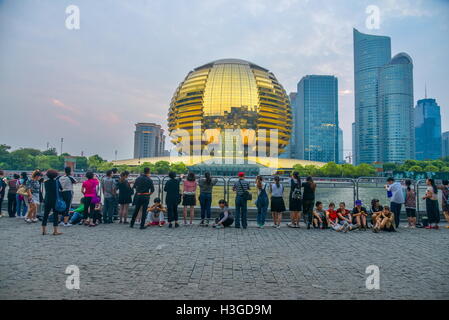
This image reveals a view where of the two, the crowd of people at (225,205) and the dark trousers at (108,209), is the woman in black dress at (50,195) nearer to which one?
the crowd of people at (225,205)

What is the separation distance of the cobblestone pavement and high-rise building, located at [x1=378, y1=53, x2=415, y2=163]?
16060 centimetres

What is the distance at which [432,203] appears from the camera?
10086mm

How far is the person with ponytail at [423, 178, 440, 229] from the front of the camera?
9992 mm

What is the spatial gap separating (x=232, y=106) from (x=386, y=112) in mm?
104616

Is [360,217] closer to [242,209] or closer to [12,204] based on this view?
[242,209]

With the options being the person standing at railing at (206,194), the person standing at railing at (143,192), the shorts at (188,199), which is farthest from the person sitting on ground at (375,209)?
the person standing at railing at (143,192)

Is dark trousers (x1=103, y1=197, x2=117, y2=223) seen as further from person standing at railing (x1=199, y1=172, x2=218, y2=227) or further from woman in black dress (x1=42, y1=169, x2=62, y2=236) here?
person standing at railing (x1=199, y1=172, x2=218, y2=227)

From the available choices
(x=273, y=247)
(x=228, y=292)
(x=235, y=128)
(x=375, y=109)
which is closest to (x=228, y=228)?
(x=273, y=247)

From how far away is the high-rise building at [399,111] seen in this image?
477 feet

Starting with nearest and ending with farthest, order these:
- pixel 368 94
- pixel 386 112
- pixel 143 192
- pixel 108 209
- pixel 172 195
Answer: pixel 143 192 < pixel 172 195 < pixel 108 209 < pixel 386 112 < pixel 368 94

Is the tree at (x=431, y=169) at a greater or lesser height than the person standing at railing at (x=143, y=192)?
greater

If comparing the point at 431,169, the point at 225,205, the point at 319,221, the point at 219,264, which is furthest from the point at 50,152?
the point at 219,264

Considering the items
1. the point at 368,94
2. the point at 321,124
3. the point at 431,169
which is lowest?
the point at 431,169

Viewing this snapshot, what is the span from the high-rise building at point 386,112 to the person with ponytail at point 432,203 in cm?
15710
